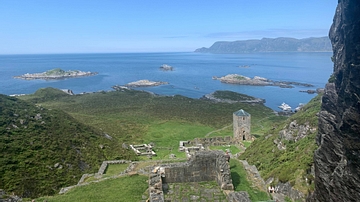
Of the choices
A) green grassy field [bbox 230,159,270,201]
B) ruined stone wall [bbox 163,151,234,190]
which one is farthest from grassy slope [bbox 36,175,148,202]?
green grassy field [bbox 230,159,270,201]

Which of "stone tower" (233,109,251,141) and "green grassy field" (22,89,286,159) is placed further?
"green grassy field" (22,89,286,159)

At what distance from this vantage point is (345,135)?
35.1 feet

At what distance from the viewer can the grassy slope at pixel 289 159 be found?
15.5 m

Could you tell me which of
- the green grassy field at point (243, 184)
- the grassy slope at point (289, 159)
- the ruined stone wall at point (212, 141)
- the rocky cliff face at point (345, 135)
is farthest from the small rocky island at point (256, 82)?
the rocky cliff face at point (345, 135)

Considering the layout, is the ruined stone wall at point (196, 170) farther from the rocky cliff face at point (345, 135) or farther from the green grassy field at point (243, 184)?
the rocky cliff face at point (345, 135)

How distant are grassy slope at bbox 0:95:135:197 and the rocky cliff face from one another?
1682 cm

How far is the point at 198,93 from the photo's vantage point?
113125 millimetres

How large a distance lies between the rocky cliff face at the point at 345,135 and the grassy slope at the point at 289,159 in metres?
2.23

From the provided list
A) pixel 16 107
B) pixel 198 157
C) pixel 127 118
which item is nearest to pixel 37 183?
pixel 198 157

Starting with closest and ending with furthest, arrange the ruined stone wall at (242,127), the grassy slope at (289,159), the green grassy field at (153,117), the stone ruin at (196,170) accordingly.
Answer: the stone ruin at (196,170) → the grassy slope at (289,159) → the ruined stone wall at (242,127) → the green grassy field at (153,117)

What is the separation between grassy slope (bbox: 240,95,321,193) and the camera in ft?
51.0

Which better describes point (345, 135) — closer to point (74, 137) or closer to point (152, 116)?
point (74, 137)

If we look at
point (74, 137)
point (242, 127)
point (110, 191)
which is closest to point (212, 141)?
point (242, 127)

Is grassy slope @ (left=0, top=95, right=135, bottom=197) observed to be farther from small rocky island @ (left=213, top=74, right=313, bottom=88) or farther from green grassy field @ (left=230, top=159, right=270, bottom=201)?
small rocky island @ (left=213, top=74, right=313, bottom=88)
